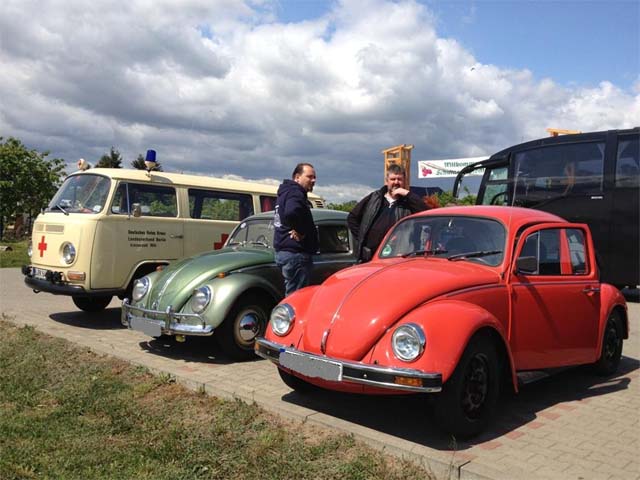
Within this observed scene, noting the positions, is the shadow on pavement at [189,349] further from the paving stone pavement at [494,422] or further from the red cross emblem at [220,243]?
the red cross emblem at [220,243]

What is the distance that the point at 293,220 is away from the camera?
238 inches

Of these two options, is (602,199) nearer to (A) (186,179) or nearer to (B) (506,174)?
(B) (506,174)

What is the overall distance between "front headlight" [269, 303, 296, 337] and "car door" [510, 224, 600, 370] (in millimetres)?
1718

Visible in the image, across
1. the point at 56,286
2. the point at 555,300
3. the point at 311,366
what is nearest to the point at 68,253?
the point at 56,286

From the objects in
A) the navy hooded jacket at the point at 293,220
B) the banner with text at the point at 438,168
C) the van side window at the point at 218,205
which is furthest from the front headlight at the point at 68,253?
the banner with text at the point at 438,168

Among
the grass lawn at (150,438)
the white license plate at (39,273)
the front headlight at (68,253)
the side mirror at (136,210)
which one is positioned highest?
→ the side mirror at (136,210)

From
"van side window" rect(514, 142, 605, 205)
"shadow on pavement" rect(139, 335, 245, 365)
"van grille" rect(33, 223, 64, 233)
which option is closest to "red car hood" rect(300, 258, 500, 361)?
"shadow on pavement" rect(139, 335, 245, 365)

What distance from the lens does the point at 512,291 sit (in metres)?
4.53

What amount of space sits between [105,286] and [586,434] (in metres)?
6.04

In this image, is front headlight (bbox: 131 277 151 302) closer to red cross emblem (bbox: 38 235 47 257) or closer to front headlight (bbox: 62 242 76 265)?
front headlight (bbox: 62 242 76 265)

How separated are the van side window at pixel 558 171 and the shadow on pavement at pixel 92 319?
8289 mm

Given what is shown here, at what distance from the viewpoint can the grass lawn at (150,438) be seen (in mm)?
3404

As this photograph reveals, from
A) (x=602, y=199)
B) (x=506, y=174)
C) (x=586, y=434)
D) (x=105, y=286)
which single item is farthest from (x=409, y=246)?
(x=506, y=174)

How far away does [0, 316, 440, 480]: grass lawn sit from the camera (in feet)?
11.2
